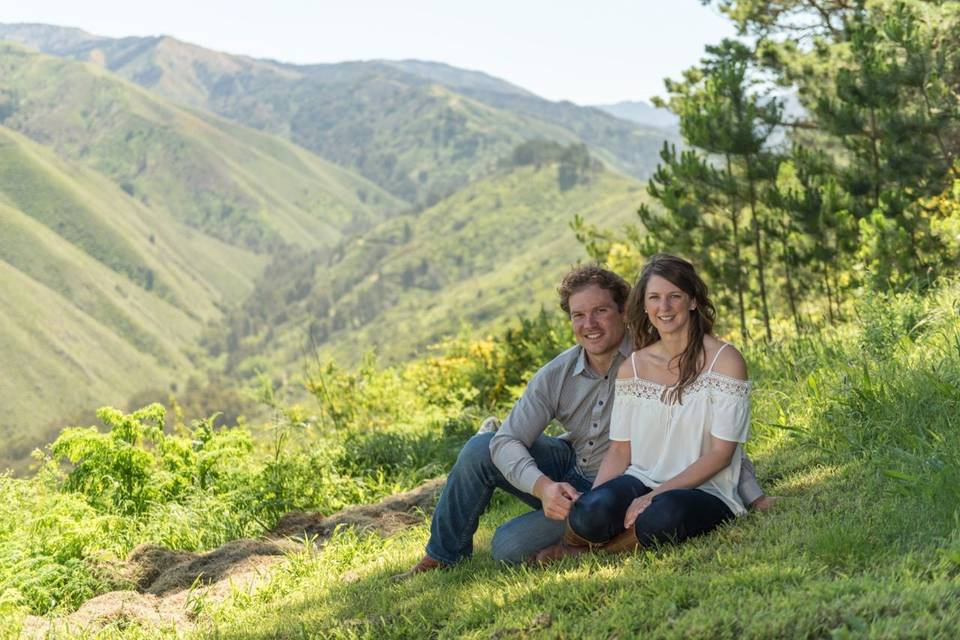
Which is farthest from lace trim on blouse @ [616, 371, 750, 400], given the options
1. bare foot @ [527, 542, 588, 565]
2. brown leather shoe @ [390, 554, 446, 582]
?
brown leather shoe @ [390, 554, 446, 582]

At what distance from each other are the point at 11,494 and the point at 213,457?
143 centimetres

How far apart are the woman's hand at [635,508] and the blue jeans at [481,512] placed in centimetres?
42

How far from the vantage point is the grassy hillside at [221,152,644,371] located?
150250 millimetres

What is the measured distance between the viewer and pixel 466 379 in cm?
1205

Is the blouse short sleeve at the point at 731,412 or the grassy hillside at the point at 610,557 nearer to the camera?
the grassy hillside at the point at 610,557

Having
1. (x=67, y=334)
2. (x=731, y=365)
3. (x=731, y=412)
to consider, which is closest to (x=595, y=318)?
(x=731, y=365)

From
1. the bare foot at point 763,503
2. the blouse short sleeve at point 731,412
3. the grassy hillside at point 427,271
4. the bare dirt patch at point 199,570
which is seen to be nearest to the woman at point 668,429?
the blouse short sleeve at point 731,412

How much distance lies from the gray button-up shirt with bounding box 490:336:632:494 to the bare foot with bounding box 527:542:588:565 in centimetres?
43

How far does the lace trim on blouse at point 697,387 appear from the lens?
4027mm

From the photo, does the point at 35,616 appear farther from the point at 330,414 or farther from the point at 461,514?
the point at 330,414

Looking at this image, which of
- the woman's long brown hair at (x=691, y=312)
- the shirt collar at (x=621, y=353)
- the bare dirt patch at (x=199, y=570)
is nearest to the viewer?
the woman's long brown hair at (x=691, y=312)

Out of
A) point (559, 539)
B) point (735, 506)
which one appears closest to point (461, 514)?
point (559, 539)

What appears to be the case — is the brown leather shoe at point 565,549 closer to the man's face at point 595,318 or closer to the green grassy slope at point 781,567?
the green grassy slope at point 781,567

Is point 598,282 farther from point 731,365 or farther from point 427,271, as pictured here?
point 427,271
